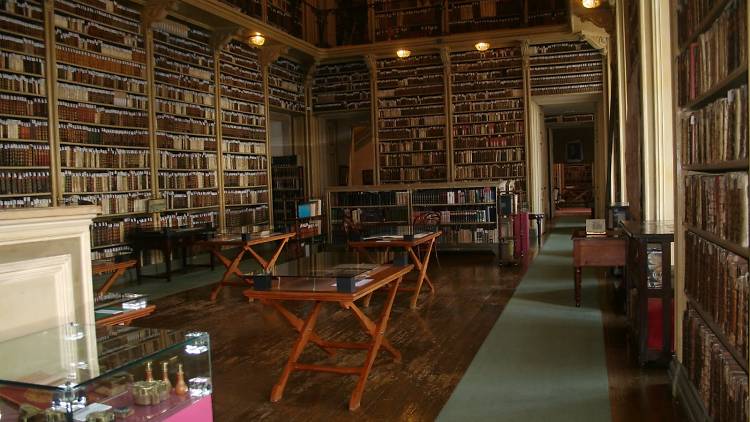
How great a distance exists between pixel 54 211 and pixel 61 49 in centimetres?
640

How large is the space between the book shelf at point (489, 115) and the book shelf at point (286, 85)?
10.6ft

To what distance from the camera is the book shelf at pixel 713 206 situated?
2281 mm

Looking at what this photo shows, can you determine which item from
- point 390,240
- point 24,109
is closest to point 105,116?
point 24,109

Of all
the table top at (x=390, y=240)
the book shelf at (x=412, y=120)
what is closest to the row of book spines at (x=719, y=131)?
the table top at (x=390, y=240)

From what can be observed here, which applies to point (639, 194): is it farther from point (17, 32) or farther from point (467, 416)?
point (17, 32)

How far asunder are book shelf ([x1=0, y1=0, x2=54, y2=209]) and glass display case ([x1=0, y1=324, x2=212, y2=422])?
227 inches

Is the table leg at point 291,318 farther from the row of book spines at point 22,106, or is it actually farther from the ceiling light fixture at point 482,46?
the ceiling light fixture at point 482,46

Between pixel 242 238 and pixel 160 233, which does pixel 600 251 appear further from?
pixel 160 233

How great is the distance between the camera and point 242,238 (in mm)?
7258

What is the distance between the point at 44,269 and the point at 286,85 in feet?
36.6

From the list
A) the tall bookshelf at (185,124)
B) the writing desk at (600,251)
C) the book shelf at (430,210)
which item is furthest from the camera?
the book shelf at (430,210)

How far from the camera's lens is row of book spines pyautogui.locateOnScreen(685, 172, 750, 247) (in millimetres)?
2262

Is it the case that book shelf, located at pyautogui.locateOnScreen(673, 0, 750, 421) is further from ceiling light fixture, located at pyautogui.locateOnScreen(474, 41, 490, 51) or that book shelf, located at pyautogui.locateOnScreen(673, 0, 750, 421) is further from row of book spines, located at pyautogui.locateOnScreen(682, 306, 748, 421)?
ceiling light fixture, located at pyautogui.locateOnScreen(474, 41, 490, 51)

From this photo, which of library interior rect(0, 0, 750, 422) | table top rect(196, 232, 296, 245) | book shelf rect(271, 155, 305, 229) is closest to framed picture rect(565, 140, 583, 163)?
library interior rect(0, 0, 750, 422)
